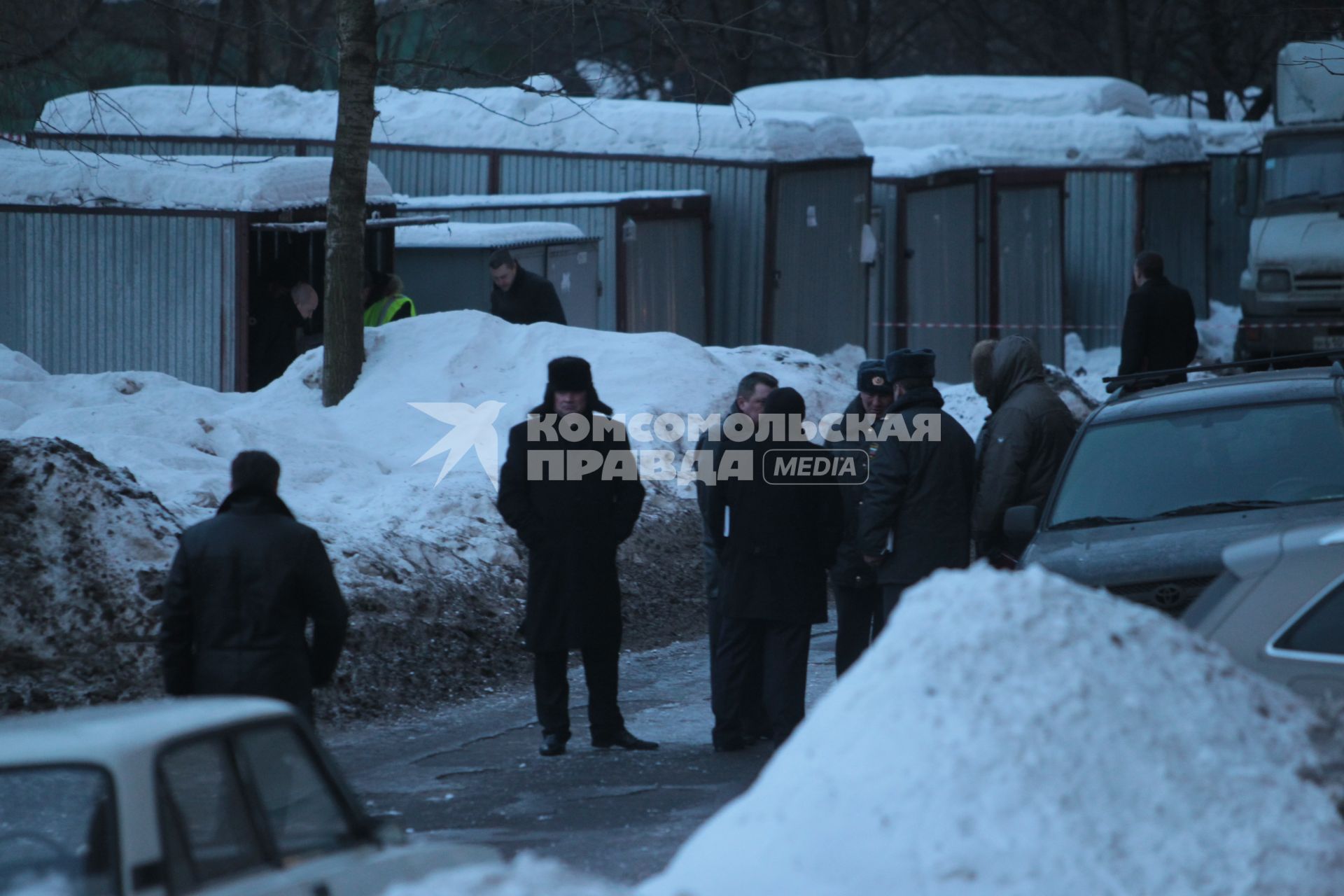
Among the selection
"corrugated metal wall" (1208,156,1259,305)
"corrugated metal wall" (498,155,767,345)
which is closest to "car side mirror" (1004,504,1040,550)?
"corrugated metal wall" (498,155,767,345)

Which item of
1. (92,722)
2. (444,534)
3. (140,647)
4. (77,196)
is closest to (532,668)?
(444,534)

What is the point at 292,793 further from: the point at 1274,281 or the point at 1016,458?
the point at 1274,281

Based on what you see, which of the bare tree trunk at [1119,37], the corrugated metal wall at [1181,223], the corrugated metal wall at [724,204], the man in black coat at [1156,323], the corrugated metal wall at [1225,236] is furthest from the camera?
the bare tree trunk at [1119,37]

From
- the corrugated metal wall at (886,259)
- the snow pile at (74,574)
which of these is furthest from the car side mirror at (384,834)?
the corrugated metal wall at (886,259)

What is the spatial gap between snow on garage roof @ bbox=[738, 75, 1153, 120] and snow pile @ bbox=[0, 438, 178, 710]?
63.1 feet

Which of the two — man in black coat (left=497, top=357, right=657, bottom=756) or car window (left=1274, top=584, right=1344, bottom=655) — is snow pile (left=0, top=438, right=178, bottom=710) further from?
car window (left=1274, top=584, right=1344, bottom=655)

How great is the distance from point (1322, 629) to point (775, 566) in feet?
9.86

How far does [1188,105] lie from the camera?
37594mm

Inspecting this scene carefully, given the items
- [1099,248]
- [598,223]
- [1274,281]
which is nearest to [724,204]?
[598,223]

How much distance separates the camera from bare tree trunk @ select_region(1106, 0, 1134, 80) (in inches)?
1368

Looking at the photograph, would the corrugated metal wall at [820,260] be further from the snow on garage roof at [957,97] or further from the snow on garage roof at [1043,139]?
the snow on garage roof at [957,97]

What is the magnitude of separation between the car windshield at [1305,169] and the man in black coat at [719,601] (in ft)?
44.1

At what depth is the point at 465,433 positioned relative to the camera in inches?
475

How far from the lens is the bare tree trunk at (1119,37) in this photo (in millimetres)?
34750
